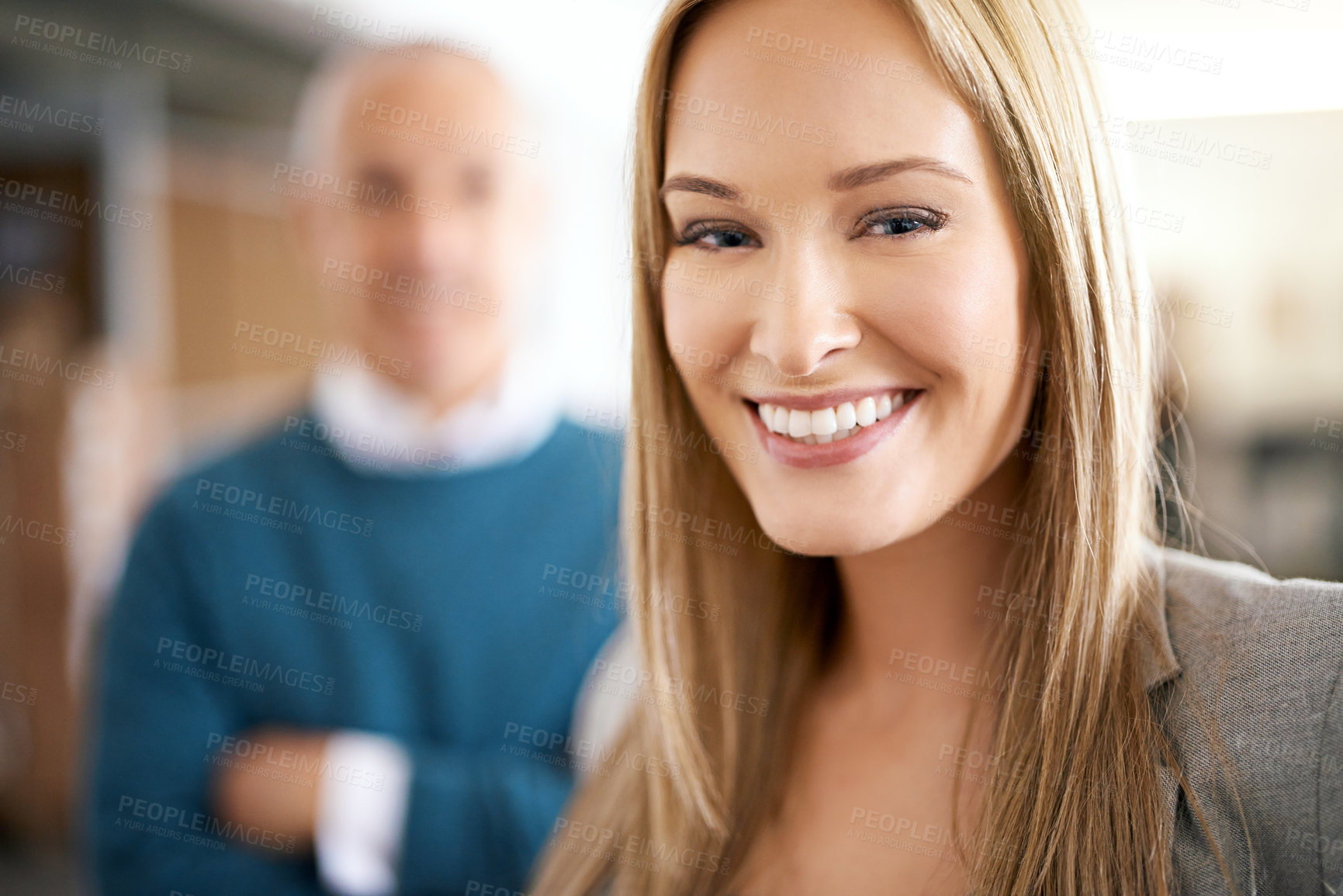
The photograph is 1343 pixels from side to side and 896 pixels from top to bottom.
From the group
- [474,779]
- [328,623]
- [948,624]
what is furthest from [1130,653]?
[328,623]

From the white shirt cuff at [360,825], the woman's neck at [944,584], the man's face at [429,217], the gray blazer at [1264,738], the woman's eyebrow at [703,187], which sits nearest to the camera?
the gray blazer at [1264,738]

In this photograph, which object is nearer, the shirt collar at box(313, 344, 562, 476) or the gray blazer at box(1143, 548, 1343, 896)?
the gray blazer at box(1143, 548, 1343, 896)

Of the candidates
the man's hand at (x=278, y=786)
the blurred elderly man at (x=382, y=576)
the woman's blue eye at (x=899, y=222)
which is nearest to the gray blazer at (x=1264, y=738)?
the woman's blue eye at (x=899, y=222)

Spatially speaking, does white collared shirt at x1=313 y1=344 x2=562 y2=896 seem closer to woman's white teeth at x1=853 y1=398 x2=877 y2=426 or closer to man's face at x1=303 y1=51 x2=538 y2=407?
man's face at x1=303 y1=51 x2=538 y2=407

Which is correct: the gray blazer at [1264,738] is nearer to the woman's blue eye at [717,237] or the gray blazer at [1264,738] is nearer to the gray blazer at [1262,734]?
the gray blazer at [1262,734]

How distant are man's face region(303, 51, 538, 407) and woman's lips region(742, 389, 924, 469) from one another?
3.57ft

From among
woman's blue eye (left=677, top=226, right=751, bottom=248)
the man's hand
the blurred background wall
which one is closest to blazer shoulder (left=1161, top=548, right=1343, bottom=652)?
woman's blue eye (left=677, top=226, right=751, bottom=248)

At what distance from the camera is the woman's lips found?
0.86m

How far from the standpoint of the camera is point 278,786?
1567 millimetres

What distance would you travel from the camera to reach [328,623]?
1761mm

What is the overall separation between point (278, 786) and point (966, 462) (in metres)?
1.30

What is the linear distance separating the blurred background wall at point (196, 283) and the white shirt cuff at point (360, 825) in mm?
1701

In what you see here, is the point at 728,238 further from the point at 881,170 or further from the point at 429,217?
the point at 429,217

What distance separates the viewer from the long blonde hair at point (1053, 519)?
0.81 metres
